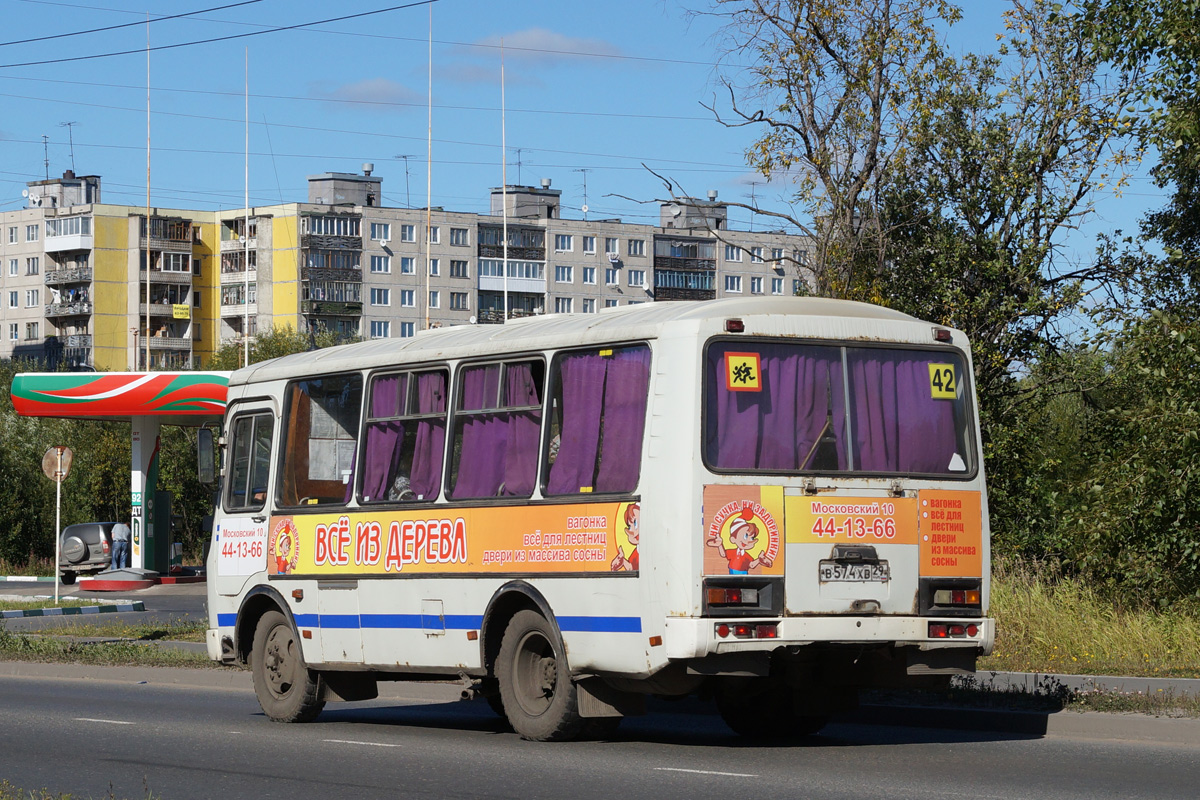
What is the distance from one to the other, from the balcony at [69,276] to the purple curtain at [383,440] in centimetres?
12822

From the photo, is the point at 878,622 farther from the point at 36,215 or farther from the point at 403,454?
the point at 36,215

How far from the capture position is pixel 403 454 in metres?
13.9

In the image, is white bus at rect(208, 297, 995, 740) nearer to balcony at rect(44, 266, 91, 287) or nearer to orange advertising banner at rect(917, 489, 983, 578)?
orange advertising banner at rect(917, 489, 983, 578)

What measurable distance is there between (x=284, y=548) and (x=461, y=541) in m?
2.59

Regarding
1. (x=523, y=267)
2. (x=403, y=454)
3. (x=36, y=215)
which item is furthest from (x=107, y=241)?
(x=403, y=454)

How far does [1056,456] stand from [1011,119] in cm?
479

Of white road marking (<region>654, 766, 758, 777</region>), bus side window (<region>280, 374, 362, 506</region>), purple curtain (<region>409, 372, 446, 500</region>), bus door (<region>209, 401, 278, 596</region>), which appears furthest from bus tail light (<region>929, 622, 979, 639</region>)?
bus door (<region>209, 401, 278, 596</region>)

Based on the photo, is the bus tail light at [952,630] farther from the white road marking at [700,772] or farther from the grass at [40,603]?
the grass at [40,603]

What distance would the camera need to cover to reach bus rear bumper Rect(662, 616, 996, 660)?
1105 cm

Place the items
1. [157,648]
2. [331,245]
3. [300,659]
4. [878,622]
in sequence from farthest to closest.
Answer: [331,245] → [157,648] → [300,659] → [878,622]

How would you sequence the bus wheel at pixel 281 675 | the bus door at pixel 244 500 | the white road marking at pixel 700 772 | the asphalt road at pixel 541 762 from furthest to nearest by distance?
the bus door at pixel 244 500 < the bus wheel at pixel 281 675 < the white road marking at pixel 700 772 < the asphalt road at pixel 541 762

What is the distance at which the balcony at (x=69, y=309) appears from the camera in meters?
137

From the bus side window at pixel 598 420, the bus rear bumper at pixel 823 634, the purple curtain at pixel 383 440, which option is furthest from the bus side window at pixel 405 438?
the bus rear bumper at pixel 823 634

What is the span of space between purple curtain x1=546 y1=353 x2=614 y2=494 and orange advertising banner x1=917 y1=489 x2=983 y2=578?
2269mm
